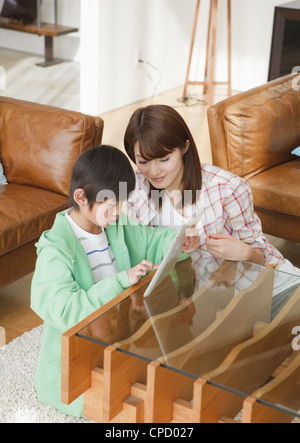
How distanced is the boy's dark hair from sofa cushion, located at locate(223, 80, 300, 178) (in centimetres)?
108

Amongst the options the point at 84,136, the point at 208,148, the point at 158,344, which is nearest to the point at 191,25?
the point at 208,148

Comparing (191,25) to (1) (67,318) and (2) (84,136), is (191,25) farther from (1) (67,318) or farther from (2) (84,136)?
(1) (67,318)

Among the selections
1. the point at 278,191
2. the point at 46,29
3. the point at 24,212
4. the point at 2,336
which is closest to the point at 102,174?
the point at 24,212

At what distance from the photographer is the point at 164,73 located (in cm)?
523

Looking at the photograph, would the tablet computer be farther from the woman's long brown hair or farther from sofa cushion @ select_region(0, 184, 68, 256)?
sofa cushion @ select_region(0, 184, 68, 256)

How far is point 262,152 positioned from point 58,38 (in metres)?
3.93

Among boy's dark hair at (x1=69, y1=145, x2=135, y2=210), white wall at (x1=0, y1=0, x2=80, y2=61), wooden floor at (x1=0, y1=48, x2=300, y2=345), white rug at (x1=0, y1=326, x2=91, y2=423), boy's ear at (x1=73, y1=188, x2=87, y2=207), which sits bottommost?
white rug at (x1=0, y1=326, x2=91, y2=423)

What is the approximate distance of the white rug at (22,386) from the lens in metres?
1.78

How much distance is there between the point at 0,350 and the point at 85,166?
0.83 meters

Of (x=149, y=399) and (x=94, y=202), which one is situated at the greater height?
(x=94, y=202)

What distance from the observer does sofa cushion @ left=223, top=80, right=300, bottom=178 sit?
8.33 feet

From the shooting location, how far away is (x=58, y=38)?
6.00 metres

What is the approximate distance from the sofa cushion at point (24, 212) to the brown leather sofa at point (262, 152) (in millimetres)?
693

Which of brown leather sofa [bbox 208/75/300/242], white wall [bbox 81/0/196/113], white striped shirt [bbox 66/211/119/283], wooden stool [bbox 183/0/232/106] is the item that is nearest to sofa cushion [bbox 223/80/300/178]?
brown leather sofa [bbox 208/75/300/242]
